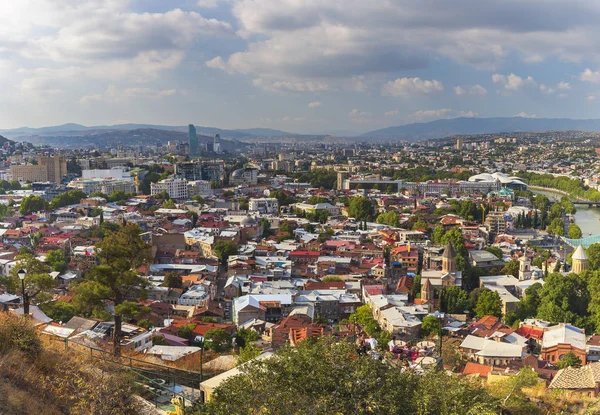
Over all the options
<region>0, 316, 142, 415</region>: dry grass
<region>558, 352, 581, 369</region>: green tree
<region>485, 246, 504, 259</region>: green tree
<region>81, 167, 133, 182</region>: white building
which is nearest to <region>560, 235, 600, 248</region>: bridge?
<region>485, 246, 504, 259</region>: green tree

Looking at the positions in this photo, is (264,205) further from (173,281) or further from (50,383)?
(50,383)

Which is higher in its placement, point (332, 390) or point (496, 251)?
point (332, 390)

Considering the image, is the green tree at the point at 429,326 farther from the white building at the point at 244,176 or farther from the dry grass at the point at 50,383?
the white building at the point at 244,176

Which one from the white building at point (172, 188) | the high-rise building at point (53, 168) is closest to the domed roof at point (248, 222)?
the white building at point (172, 188)

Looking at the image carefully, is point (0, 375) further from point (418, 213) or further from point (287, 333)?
point (418, 213)

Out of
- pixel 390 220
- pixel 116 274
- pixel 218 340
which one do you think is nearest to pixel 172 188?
pixel 390 220

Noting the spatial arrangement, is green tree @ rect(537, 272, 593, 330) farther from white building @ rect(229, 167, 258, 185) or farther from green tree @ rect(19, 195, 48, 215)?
white building @ rect(229, 167, 258, 185)

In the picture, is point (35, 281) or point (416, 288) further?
point (416, 288)
